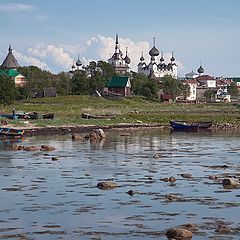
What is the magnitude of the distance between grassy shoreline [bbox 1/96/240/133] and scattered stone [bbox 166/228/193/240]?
138 ft

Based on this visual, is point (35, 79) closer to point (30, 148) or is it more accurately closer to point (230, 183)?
point (30, 148)

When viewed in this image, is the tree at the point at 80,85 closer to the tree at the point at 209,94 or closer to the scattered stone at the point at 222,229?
the tree at the point at 209,94

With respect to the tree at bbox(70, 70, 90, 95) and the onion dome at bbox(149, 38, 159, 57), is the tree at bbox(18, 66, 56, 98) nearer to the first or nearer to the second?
the tree at bbox(70, 70, 90, 95)

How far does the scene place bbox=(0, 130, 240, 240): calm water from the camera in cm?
1889

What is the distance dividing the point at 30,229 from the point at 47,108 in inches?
2463

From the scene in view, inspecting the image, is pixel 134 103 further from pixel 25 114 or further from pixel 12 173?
pixel 12 173

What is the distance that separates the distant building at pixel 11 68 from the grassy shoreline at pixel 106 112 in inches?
730

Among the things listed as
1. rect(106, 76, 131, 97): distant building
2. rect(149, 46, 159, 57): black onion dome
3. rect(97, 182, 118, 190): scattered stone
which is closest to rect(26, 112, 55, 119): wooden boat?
rect(97, 182, 118, 190): scattered stone

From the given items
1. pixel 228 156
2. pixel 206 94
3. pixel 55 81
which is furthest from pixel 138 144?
pixel 206 94

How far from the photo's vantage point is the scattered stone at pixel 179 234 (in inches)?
691

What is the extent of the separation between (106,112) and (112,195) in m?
59.1

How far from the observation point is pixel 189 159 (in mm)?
38750

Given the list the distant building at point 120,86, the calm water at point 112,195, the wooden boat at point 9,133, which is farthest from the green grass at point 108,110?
the calm water at point 112,195

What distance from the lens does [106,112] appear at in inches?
3275
